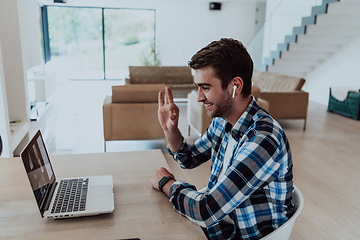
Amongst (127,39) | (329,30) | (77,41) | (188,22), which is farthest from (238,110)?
(77,41)

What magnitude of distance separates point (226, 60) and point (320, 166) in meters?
2.99

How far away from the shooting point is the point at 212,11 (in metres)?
10.1

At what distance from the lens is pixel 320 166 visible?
3688mm

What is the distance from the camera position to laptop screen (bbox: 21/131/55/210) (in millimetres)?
1049

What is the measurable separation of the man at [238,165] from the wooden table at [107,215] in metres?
0.06

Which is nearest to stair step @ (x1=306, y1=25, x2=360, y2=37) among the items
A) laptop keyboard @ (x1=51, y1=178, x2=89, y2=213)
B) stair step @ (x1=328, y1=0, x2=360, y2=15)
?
stair step @ (x1=328, y1=0, x2=360, y2=15)

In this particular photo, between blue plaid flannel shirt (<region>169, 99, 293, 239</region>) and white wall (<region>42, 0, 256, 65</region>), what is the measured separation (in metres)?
9.14

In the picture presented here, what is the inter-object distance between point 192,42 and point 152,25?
4.52 feet

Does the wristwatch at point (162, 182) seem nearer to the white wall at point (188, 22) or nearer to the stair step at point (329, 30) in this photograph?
the stair step at point (329, 30)

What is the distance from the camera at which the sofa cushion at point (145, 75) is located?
7148 mm

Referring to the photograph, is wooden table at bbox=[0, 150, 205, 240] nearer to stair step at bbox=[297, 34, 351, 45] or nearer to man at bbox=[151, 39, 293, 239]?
man at bbox=[151, 39, 293, 239]

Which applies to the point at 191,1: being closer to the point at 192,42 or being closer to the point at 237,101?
the point at 192,42

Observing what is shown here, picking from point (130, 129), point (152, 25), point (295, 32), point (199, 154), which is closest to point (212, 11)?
point (152, 25)

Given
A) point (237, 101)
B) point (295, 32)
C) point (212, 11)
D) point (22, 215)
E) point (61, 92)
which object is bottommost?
point (61, 92)
